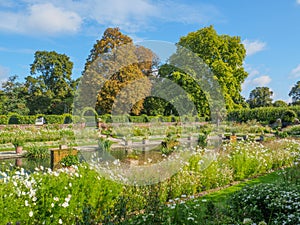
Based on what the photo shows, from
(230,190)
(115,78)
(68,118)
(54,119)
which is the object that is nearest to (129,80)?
(115,78)

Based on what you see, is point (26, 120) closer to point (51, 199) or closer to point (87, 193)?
point (87, 193)

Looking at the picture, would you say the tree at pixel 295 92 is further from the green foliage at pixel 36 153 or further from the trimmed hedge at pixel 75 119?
the green foliage at pixel 36 153

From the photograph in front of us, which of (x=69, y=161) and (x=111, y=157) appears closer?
(x=69, y=161)

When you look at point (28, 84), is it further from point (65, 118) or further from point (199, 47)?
point (199, 47)

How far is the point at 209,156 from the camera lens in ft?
19.8

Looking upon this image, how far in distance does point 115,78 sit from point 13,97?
1451 centimetres

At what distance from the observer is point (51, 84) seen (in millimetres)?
35219

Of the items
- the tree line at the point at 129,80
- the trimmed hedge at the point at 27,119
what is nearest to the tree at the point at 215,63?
the tree line at the point at 129,80

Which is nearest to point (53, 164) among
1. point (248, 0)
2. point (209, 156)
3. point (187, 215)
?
point (209, 156)

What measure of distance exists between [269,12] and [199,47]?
18318 mm

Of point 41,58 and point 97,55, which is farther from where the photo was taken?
point 41,58

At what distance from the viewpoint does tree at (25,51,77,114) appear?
32.4m

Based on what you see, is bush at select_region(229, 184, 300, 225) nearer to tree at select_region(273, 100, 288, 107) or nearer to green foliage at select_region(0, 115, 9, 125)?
green foliage at select_region(0, 115, 9, 125)

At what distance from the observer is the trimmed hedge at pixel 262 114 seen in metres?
27.7
